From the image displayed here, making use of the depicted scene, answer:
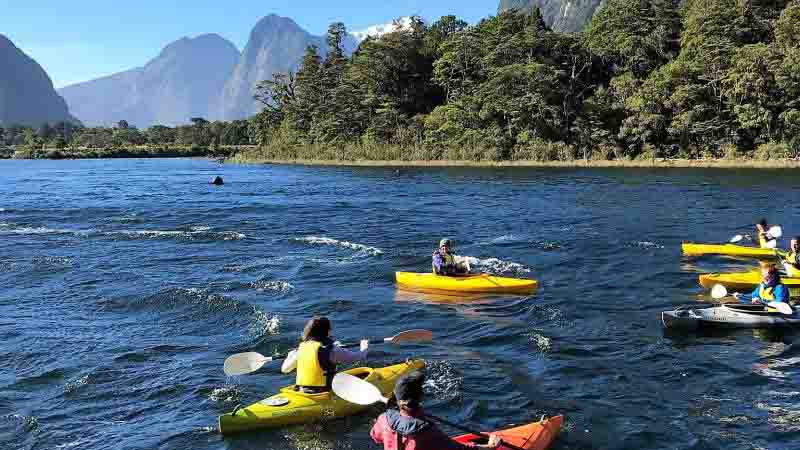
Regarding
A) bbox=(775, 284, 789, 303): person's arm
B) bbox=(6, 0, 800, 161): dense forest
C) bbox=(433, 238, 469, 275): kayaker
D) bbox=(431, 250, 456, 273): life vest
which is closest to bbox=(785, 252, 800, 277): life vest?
bbox=(775, 284, 789, 303): person's arm

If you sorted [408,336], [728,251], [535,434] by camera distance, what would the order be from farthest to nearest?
[728,251]
[408,336]
[535,434]

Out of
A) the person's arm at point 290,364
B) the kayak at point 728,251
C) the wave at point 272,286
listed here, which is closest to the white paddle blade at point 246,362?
the person's arm at point 290,364

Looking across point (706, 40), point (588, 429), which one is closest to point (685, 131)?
point (706, 40)

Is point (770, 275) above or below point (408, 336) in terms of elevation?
above

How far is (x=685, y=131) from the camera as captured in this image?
5038cm

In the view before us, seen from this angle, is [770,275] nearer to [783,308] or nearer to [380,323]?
[783,308]

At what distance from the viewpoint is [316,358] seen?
8641 mm

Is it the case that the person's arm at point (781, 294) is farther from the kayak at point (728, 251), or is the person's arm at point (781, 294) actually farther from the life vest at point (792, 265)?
the kayak at point (728, 251)

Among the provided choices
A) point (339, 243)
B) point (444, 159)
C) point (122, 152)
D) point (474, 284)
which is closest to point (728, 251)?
point (474, 284)

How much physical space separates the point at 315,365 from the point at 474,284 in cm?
729

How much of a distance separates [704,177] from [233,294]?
34288 mm

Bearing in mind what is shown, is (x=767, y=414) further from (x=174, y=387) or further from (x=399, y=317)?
(x=174, y=387)

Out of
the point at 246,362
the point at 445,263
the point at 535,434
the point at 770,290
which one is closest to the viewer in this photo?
the point at 535,434

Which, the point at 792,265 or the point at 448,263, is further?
the point at 448,263
